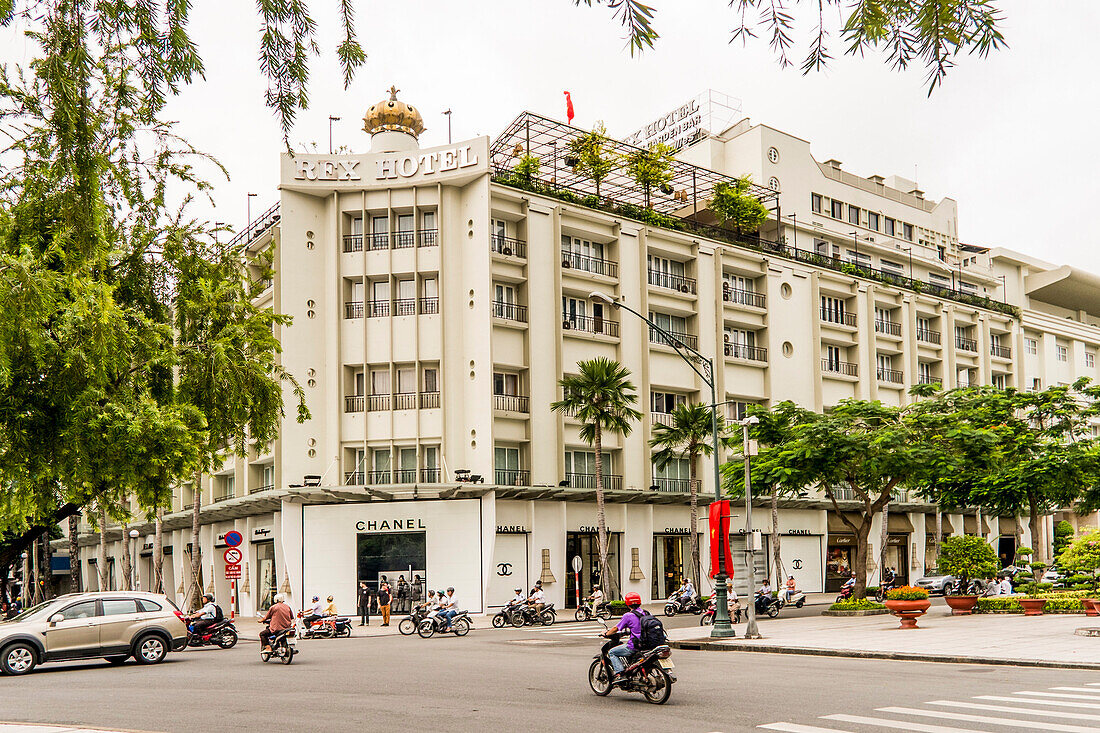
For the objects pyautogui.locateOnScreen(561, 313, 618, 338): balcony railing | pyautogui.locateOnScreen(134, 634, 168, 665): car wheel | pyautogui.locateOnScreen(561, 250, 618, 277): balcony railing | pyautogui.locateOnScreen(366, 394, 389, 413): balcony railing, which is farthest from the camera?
pyautogui.locateOnScreen(561, 250, 618, 277): balcony railing

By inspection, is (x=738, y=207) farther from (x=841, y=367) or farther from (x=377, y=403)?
(x=377, y=403)

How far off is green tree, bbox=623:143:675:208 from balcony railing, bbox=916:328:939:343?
2120 centimetres

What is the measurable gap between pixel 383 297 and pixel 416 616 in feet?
56.0

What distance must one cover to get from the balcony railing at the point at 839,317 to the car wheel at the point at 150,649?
145 feet

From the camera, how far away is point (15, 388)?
619 inches

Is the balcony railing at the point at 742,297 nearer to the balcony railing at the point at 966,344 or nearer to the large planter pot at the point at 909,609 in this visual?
the balcony railing at the point at 966,344

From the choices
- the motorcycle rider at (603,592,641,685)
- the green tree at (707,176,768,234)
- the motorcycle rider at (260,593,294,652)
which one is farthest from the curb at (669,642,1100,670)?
the green tree at (707,176,768,234)

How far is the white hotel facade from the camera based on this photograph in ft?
140

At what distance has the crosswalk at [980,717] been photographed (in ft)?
36.4

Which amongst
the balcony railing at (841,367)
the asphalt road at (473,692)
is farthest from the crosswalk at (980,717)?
the balcony railing at (841,367)

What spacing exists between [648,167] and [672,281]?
6401mm

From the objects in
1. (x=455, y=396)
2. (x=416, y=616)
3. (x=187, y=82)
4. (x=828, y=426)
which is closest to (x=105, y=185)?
(x=187, y=82)

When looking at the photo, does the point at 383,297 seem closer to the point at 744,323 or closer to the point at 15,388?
the point at 744,323

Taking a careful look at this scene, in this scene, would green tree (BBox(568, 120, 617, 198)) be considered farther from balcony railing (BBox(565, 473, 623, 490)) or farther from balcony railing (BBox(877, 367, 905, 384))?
balcony railing (BBox(877, 367, 905, 384))
